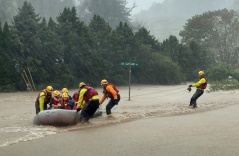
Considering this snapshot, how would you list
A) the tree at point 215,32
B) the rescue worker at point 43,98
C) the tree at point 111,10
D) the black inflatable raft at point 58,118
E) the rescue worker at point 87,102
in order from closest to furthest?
the black inflatable raft at point 58,118 < the rescue worker at point 87,102 < the rescue worker at point 43,98 < the tree at point 215,32 < the tree at point 111,10

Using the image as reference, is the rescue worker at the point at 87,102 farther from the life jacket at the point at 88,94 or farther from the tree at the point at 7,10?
the tree at the point at 7,10

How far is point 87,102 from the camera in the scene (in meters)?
13.3

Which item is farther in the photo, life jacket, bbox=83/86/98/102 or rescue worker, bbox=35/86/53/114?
rescue worker, bbox=35/86/53/114

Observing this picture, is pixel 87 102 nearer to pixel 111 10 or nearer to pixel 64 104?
pixel 64 104

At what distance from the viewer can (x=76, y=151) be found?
366 inches

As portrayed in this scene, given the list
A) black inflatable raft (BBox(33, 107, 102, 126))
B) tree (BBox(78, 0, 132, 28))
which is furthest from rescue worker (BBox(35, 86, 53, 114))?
tree (BBox(78, 0, 132, 28))

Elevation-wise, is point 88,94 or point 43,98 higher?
point 88,94

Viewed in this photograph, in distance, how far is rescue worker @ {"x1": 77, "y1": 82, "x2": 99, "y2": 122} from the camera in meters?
A: 13.2

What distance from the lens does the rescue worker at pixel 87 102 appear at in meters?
13.2

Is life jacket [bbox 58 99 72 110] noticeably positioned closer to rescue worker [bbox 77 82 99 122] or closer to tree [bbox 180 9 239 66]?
rescue worker [bbox 77 82 99 122]

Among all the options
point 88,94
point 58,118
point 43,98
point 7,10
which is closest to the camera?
point 58,118

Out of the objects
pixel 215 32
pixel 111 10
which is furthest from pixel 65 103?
pixel 111 10

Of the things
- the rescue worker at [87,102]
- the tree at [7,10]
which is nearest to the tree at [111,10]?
the tree at [7,10]

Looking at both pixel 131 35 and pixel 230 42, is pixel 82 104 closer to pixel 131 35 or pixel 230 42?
pixel 131 35
